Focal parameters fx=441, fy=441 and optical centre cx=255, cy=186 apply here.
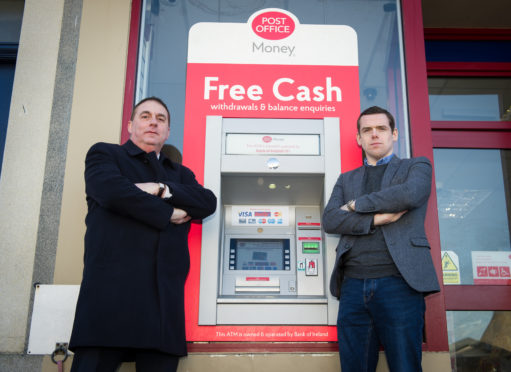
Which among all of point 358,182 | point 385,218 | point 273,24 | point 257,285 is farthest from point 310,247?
point 273,24

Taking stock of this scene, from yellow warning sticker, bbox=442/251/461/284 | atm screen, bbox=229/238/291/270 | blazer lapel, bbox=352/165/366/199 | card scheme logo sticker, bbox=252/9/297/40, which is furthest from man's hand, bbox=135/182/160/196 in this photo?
yellow warning sticker, bbox=442/251/461/284

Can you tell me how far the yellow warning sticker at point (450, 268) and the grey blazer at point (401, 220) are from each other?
1.49 metres

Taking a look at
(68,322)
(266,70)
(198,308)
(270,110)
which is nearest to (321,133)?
(270,110)

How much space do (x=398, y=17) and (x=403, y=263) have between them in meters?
1.99

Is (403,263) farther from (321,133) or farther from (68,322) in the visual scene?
(68,322)

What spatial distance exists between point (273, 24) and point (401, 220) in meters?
1.77

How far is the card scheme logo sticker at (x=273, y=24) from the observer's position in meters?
3.26

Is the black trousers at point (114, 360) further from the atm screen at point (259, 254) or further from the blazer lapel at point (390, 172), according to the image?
the blazer lapel at point (390, 172)

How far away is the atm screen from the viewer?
2.98 m

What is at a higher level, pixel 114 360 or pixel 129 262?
pixel 129 262

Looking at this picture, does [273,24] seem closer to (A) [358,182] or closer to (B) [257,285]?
(A) [358,182]

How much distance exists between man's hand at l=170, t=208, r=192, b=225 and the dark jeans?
97cm

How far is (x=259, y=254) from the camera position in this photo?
3.02 meters

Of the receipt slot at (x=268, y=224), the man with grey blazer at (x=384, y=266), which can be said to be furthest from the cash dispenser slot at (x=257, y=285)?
the man with grey blazer at (x=384, y=266)
